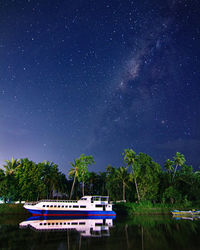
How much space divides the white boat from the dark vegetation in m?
13.0

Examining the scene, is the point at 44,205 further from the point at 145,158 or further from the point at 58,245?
the point at 145,158

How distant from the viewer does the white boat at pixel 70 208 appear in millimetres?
38469

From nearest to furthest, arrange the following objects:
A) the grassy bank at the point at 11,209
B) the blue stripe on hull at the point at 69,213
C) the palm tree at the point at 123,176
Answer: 1. the blue stripe on hull at the point at 69,213
2. the grassy bank at the point at 11,209
3. the palm tree at the point at 123,176

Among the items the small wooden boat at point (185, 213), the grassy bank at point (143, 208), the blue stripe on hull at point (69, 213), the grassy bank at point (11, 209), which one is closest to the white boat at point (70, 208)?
the blue stripe on hull at point (69, 213)

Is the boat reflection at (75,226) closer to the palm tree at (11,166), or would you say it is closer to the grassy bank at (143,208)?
the grassy bank at (143,208)

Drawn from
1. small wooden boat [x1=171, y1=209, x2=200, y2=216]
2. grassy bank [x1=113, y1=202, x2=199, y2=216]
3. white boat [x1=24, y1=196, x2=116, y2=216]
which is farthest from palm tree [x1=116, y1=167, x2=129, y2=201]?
white boat [x1=24, y1=196, x2=116, y2=216]

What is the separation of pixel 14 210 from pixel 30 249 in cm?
4034

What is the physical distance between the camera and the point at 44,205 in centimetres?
3875

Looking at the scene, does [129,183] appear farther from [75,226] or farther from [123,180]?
[75,226]

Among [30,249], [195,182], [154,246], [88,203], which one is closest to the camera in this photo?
[30,249]

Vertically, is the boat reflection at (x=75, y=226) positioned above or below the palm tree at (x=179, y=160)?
below

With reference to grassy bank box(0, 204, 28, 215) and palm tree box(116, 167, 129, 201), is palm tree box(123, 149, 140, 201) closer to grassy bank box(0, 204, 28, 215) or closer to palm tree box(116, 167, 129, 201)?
palm tree box(116, 167, 129, 201)

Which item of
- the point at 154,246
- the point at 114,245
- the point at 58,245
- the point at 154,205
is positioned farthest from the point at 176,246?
the point at 154,205

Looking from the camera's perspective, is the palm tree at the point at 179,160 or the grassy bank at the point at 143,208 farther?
the palm tree at the point at 179,160
